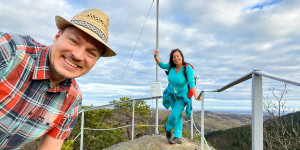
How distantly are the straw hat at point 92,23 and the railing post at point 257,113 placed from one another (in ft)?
2.73

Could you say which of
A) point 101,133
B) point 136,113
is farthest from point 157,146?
point 101,133

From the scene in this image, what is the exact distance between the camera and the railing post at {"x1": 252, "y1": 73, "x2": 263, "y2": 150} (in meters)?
1.19

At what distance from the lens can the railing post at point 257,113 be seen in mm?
1194

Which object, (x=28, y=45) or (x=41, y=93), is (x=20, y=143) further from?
(x=28, y=45)

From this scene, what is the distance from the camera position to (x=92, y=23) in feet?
4.16

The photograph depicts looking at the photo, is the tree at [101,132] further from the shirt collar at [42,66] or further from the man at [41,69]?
the shirt collar at [42,66]

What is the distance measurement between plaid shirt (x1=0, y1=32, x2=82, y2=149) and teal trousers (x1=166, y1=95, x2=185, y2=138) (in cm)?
254

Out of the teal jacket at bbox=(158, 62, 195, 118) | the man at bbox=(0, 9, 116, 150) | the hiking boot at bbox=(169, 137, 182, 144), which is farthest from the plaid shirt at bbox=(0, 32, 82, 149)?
the hiking boot at bbox=(169, 137, 182, 144)

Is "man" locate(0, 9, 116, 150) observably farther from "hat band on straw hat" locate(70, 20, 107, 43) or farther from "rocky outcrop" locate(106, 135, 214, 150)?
"rocky outcrop" locate(106, 135, 214, 150)

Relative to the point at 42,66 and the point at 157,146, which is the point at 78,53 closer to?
the point at 42,66

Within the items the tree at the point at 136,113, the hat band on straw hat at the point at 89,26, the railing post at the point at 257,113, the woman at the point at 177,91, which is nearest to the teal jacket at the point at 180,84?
the woman at the point at 177,91

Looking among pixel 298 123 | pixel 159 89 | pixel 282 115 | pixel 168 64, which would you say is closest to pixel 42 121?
pixel 168 64

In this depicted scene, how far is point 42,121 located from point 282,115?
176 inches

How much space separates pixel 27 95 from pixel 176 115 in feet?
9.43
